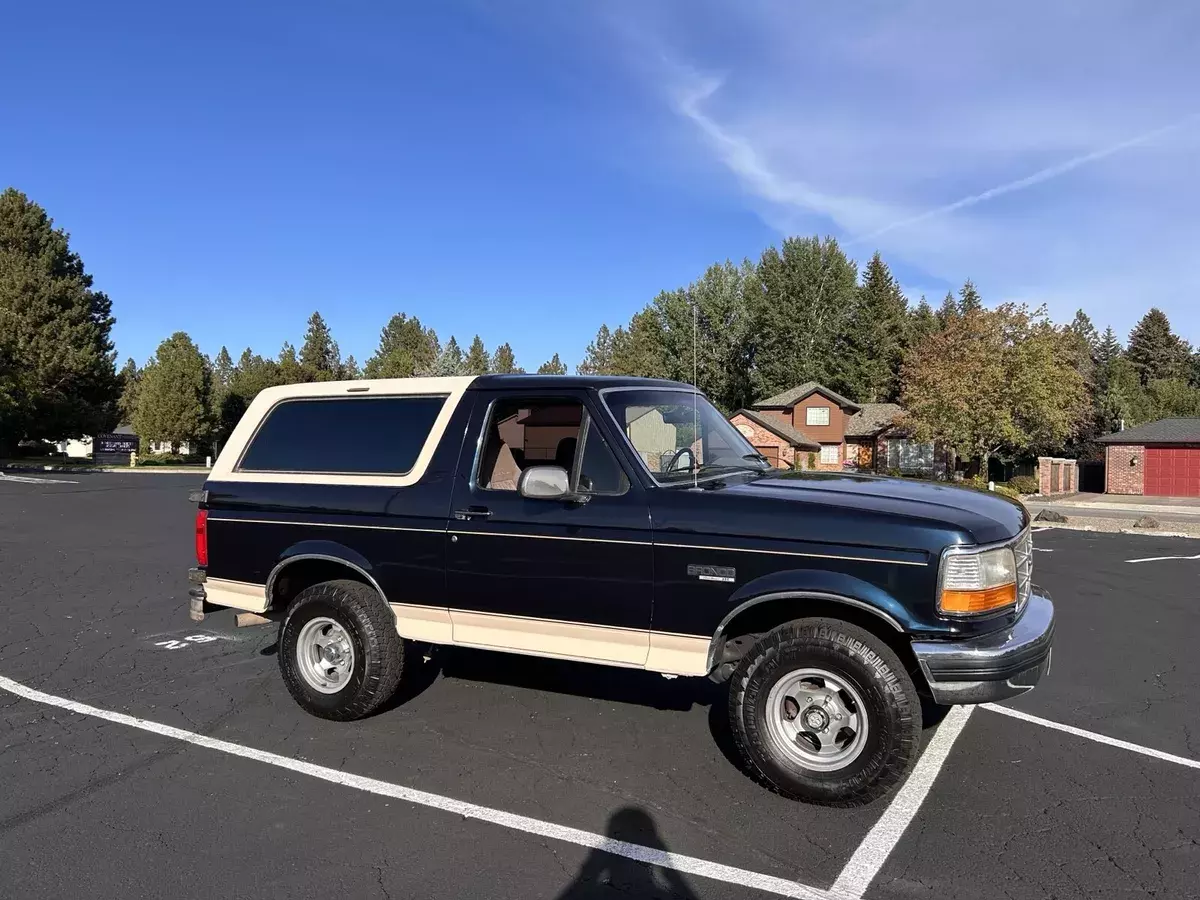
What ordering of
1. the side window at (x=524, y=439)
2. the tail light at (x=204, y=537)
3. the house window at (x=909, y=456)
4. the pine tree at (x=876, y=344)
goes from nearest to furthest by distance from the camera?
the side window at (x=524, y=439) < the tail light at (x=204, y=537) < the house window at (x=909, y=456) < the pine tree at (x=876, y=344)

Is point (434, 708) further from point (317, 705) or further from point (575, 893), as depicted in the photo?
point (575, 893)

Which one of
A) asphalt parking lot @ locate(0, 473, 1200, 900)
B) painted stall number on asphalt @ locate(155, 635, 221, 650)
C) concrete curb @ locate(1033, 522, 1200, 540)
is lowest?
concrete curb @ locate(1033, 522, 1200, 540)

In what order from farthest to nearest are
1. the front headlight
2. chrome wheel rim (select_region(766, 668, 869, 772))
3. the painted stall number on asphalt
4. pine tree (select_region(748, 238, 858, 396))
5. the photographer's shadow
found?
pine tree (select_region(748, 238, 858, 396)) < the painted stall number on asphalt < chrome wheel rim (select_region(766, 668, 869, 772)) < the front headlight < the photographer's shadow

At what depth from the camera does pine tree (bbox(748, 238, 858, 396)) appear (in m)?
67.1

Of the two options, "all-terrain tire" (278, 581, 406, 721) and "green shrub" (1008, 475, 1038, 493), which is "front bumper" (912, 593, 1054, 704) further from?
"green shrub" (1008, 475, 1038, 493)

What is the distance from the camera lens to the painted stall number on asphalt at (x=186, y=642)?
22.9 ft

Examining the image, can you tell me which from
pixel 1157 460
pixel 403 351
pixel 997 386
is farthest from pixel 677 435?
pixel 403 351

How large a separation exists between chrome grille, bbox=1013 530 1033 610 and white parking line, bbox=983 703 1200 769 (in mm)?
1053

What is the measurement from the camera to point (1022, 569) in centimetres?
419

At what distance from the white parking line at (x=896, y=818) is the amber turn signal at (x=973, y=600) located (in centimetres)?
105

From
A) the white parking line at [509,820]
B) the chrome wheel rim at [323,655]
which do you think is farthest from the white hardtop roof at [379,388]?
the white parking line at [509,820]

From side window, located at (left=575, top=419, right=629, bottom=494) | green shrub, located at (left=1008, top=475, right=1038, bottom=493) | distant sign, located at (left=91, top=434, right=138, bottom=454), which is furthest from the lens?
distant sign, located at (left=91, top=434, right=138, bottom=454)

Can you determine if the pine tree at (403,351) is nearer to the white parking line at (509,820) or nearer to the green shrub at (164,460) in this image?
the green shrub at (164,460)

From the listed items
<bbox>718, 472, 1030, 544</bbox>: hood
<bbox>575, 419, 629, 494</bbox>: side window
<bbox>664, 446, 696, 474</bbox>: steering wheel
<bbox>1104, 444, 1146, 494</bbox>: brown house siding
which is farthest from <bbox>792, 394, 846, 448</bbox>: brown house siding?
<bbox>575, 419, 629, 494</bbox>: side window
